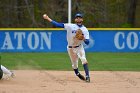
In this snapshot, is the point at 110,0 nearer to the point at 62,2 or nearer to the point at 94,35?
the point at 62,2

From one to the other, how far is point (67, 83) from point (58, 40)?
1292 centimetres

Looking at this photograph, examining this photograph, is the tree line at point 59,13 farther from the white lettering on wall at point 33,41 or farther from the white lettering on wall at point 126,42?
the white lettering on wall at point 33,41

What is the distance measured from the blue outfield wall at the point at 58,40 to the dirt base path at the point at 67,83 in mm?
9338

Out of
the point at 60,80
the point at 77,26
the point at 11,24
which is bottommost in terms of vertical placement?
the point at 11,24

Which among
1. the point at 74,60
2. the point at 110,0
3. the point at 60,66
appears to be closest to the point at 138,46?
the point at 60,66

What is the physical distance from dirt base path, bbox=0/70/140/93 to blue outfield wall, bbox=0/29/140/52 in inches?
368

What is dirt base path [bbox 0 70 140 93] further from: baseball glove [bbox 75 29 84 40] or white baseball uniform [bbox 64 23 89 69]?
baseball glove [bbox 75 29 84 40]

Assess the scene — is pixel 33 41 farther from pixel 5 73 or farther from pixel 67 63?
pixel 5 73

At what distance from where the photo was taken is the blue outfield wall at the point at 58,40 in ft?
82.7

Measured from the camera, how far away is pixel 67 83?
12484mm

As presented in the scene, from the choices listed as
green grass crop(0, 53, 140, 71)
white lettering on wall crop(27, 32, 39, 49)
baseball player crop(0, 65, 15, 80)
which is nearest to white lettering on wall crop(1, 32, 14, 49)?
white lettering on wall crop(27, 32, 39, 49)

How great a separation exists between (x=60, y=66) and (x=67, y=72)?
2284 millimetres

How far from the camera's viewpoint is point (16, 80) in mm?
13055

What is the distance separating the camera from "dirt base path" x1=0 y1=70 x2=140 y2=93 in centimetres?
1109
